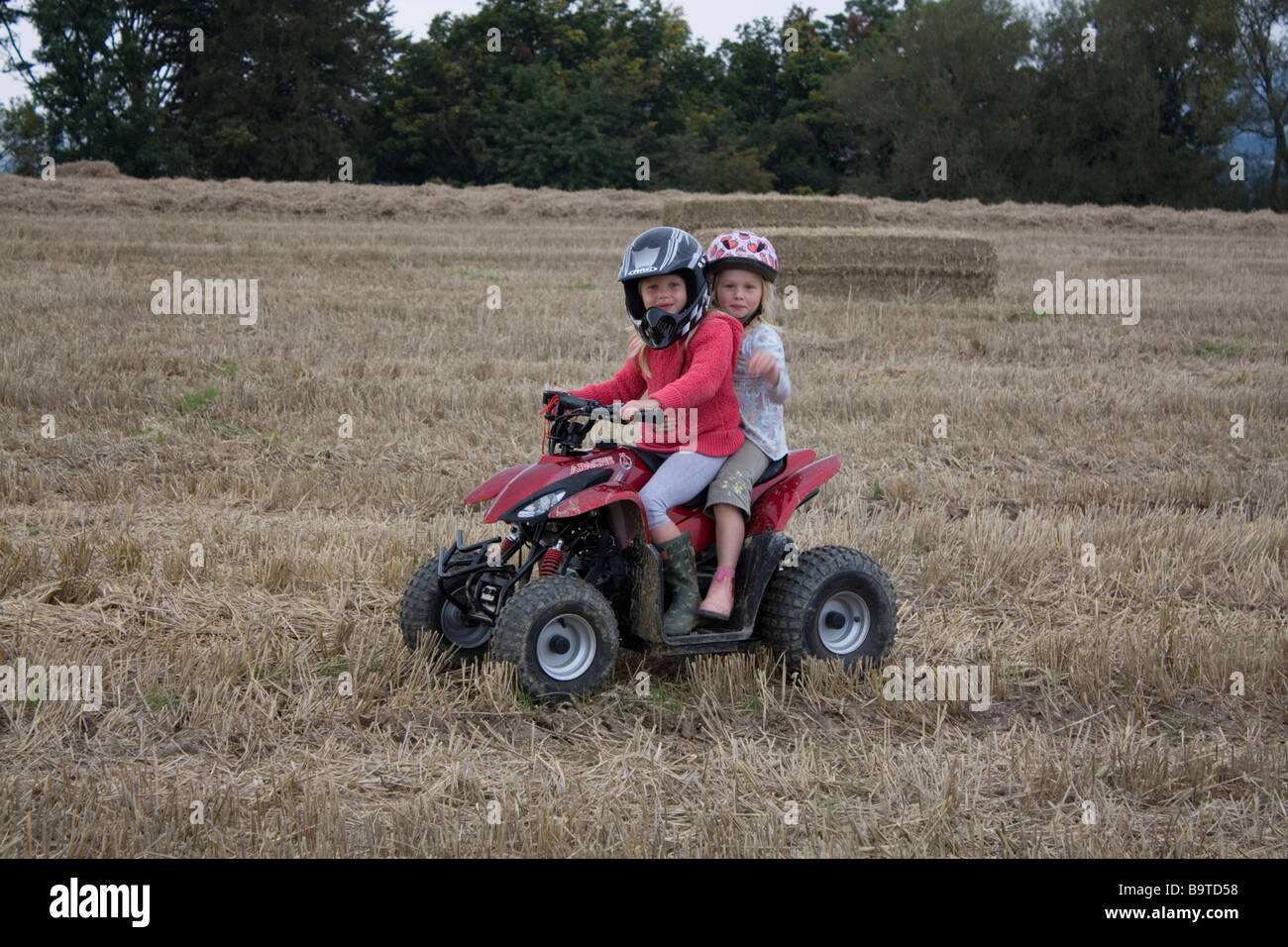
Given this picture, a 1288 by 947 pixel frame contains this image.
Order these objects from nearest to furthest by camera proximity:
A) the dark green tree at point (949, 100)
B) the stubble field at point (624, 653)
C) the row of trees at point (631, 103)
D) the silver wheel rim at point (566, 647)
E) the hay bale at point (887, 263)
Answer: the stubble field at point (624, 653)
the silver wheel rim at point (566, 647)
the hay bale at point (887, 263)
the row of trees at point (631, 103)
the dark green tree at point (949, 100)

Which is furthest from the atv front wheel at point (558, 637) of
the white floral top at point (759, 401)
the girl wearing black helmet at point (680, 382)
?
the white floral top at point (759, 401)

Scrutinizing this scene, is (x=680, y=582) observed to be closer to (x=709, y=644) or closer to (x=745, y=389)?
(x=709, y=644)

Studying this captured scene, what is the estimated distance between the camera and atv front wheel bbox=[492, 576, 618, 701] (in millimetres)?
4133

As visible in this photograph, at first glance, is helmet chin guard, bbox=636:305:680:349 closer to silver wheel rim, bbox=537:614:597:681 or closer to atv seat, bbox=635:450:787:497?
atv seat, bbox=635:450:787:497

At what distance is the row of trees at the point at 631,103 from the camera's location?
39125 mm

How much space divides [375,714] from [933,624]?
7.96ft

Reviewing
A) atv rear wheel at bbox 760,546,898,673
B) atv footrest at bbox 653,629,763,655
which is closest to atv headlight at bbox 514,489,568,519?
atv footrest at bbox 653,629,763,655

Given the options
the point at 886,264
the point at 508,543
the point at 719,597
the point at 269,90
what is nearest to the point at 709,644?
the point at 719,597

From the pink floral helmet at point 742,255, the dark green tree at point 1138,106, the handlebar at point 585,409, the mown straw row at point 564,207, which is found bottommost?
the handlebar at point 585,409

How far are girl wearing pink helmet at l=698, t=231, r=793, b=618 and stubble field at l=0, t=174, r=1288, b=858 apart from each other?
18.9 inches

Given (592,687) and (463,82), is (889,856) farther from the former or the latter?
(463,82)

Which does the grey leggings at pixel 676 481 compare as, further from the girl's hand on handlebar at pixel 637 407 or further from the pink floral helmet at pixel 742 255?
the pink floral helmet at pixel 742 255

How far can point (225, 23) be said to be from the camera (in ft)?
133

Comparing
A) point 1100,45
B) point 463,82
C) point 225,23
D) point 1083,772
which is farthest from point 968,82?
point 1083,772
